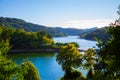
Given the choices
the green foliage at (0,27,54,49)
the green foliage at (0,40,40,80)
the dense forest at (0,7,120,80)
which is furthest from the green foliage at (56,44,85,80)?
the green foliage at (0,27,54,49)

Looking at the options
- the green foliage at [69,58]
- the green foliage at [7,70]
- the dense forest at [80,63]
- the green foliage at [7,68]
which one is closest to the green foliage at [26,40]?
the dense forest at [80,63]

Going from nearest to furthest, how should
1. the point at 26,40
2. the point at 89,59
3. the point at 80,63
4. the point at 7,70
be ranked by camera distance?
the point at 7,70, the point at 89,59, the point at 80,63, the point at 26,40

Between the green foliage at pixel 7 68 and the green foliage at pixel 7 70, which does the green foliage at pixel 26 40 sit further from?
the green foliage at pixel 7 70

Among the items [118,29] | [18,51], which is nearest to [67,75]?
[118,29]

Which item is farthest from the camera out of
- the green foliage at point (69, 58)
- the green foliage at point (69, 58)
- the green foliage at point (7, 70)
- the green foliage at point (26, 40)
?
the green foliage at point (26, 40)

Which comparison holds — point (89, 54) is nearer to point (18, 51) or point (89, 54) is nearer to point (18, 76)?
point (18, 76)

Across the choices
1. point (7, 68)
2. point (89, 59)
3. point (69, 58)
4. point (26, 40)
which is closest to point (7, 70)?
point (7, 68)

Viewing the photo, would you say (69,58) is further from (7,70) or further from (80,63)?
(7,70)

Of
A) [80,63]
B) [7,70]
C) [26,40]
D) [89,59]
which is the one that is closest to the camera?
[7,70]

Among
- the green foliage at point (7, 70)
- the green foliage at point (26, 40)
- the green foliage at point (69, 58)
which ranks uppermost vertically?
the green foliage at point (7, 70)

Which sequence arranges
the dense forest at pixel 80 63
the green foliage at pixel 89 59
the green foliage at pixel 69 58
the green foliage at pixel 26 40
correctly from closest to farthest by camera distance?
1. the dense forest at pixel 80 63
2. the green foliage at pixel 89 59
3. the green foliage at pixel 69 58
4. the green foliage at pixel 26 40

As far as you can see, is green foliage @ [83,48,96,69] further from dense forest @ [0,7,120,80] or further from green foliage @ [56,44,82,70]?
green foliage @ [56,44,82,70]

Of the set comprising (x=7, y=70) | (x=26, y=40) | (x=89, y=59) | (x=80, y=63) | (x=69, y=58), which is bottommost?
(x=26, y=40)

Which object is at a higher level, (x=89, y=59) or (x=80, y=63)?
(x=89, y=59)
